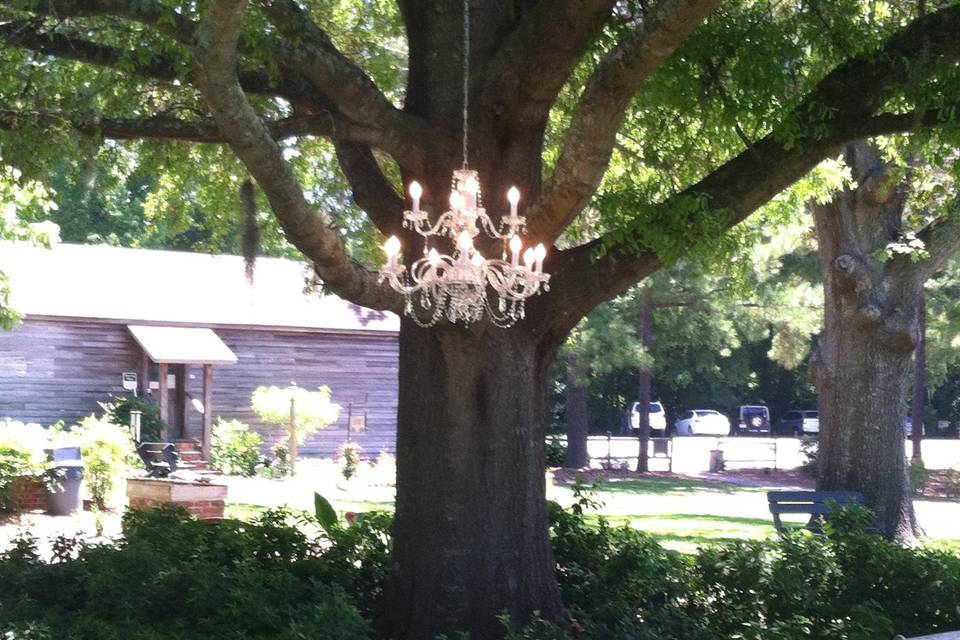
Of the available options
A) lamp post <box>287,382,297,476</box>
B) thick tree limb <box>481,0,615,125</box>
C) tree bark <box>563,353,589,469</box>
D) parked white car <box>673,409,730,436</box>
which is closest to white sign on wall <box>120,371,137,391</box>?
lamp post <box>287,382,297,476</box>

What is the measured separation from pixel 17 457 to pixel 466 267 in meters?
12.2

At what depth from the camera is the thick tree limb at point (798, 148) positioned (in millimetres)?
7688

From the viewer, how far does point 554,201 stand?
787cm

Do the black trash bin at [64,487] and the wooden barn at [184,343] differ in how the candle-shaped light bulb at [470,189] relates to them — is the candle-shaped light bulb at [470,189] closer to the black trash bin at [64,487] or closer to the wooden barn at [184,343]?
the black trash bin at [64,487]

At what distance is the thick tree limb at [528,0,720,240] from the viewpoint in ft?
22.5

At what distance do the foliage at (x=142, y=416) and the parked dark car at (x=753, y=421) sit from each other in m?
36.5

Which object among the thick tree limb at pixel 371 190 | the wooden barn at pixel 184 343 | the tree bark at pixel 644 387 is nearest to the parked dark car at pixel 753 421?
the tree bark at pixel 644 387

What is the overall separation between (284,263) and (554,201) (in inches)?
1060

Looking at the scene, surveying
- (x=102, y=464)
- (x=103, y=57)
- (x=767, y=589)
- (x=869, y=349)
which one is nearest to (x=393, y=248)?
(x=103, y=57)

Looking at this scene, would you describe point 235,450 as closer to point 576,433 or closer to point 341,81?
point 576,433

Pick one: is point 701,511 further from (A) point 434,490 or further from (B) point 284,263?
(B) point 284,263

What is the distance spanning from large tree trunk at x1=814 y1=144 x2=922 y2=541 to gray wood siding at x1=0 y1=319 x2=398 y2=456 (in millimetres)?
16651


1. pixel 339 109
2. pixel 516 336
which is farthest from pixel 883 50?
pixel 339 109

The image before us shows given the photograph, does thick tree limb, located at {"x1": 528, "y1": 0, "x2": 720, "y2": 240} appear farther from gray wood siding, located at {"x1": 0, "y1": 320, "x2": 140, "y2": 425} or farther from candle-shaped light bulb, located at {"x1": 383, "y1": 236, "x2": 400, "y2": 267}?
gray wood siding, located at {"x1": 0, "y1": 320, "x2": 140, "y2": 425}
